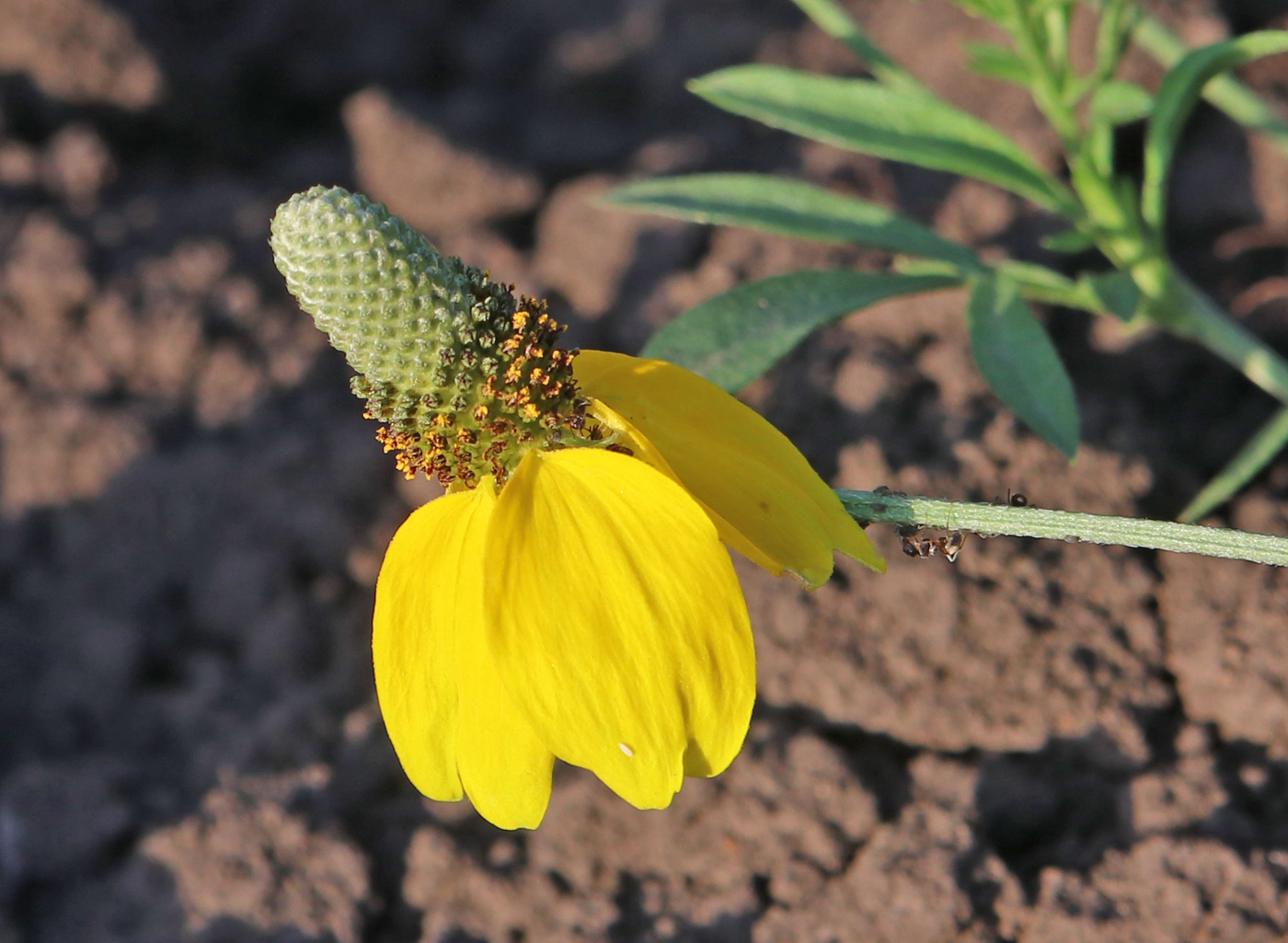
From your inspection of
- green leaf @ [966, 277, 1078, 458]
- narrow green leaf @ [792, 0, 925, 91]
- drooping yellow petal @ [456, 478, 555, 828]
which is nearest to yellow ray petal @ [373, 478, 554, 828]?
drooping yellow petal @ [456, 478, 555, 828]

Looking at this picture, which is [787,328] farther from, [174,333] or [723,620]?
[174,333]

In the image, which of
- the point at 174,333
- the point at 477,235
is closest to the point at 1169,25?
the point at 477,235

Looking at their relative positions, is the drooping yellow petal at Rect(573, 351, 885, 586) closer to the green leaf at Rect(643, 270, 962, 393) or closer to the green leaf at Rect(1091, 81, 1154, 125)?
the green leaf at Rect(643, 270, 962, 393)

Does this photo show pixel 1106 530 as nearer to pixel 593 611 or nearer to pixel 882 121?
pixel 593 611

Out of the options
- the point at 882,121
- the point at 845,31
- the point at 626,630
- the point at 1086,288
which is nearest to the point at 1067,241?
the point at 1086,288

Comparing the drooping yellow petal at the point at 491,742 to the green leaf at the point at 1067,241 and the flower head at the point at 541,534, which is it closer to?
the flower head at the point at 541,534

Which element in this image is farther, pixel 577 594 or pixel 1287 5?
pixel 1287 5
